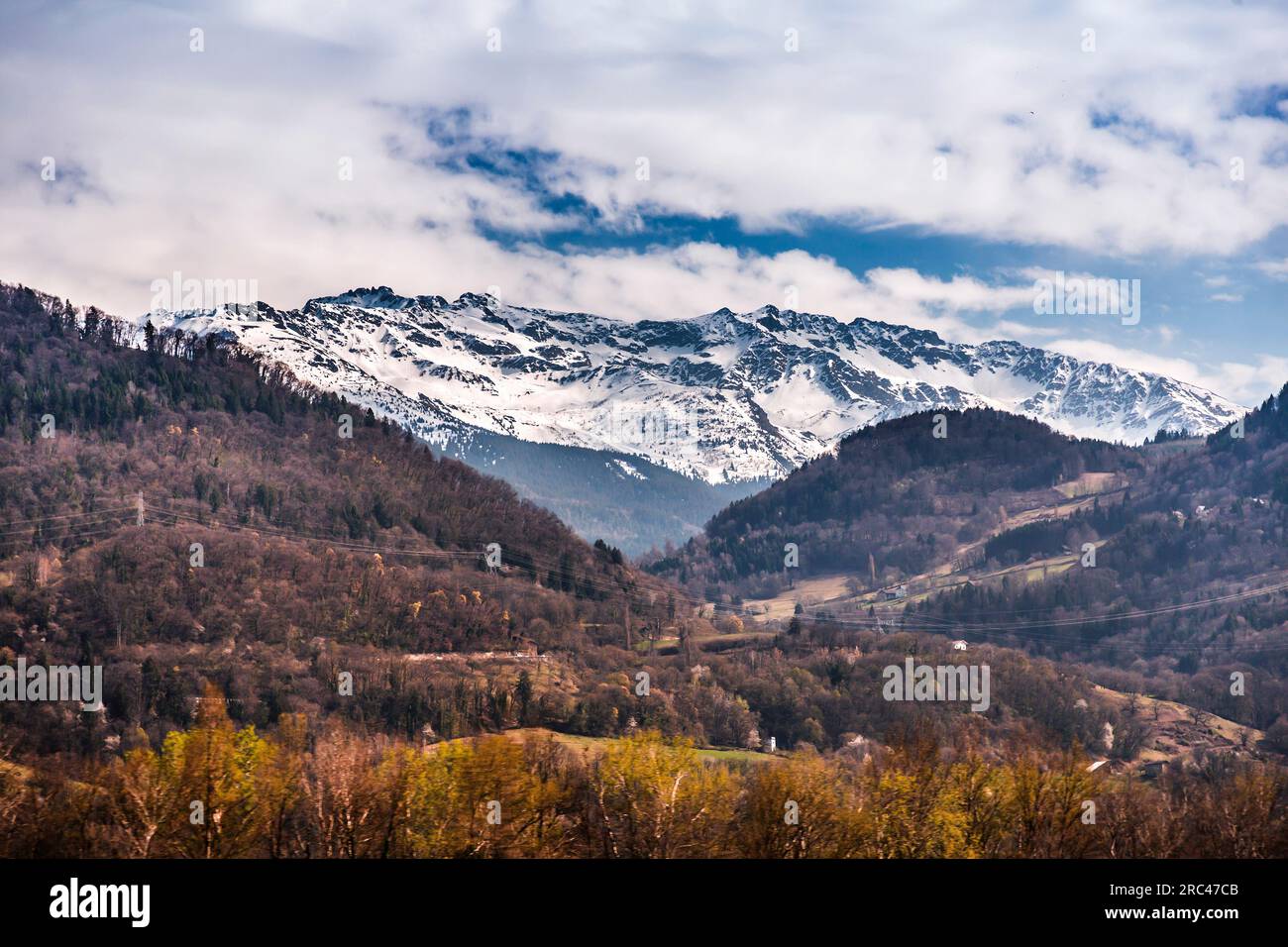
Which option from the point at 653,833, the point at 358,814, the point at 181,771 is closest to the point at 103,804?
the point at 181,771

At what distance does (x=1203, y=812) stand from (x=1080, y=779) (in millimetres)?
22930

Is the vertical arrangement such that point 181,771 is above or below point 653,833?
above

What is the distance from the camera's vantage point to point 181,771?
8694 cm
